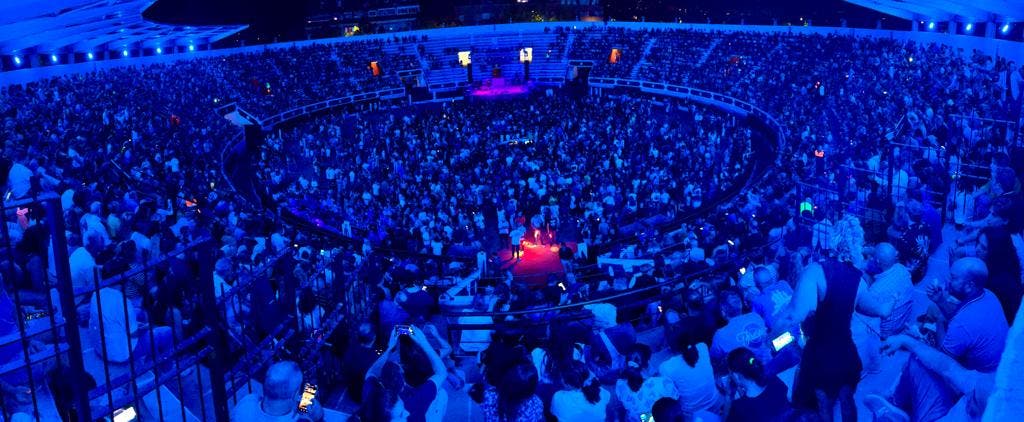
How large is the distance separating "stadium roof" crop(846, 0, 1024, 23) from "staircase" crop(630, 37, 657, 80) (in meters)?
9.58

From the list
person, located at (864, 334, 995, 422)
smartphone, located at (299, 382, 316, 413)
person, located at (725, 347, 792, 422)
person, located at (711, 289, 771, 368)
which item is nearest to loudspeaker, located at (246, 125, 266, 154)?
smartphone, located at (299, 382, 316, 413)

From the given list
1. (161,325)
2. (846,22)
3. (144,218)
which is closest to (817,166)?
(144,218)

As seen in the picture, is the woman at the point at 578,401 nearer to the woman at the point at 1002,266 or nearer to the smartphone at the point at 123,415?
the smartphone at the point at 123,415

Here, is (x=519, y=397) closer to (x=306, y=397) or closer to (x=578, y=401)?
(x=578, y=401)

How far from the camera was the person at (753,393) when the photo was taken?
3.83m

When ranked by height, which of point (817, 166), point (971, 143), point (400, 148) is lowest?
point (400, 148)

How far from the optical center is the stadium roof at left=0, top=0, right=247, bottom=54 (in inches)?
795

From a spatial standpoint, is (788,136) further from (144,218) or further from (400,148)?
(144,218)

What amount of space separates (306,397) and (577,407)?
154 centimetres

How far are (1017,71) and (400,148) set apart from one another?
14.8 meters

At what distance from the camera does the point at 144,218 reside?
9.16 meters

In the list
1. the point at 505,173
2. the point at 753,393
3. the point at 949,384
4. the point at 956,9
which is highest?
the point at 956,9

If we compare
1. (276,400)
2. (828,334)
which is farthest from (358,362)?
(828,334)

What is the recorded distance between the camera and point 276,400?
3389mm
